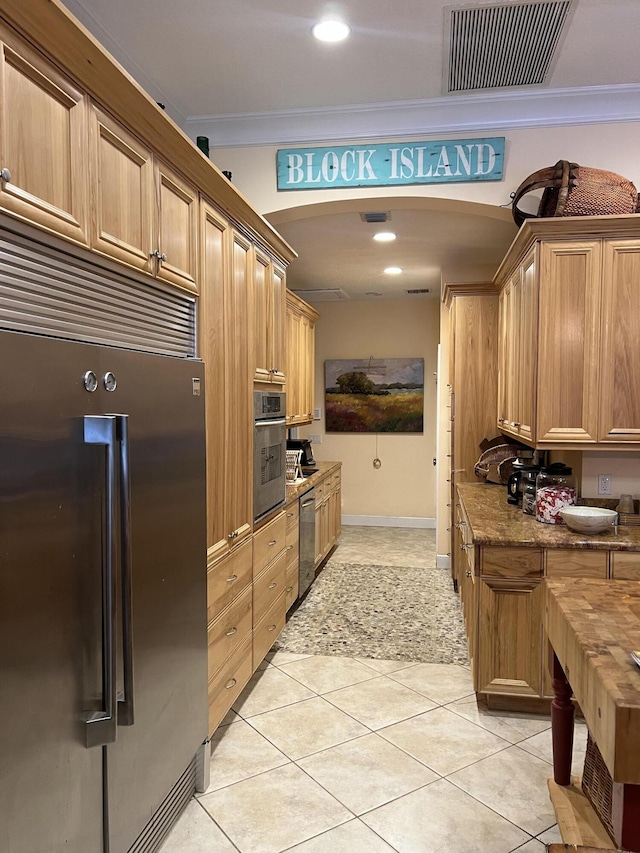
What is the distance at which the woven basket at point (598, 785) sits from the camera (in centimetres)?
189

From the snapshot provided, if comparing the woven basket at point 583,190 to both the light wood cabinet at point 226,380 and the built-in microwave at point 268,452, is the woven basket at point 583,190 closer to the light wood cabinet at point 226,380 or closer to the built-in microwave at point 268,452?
the light wood cabinet at point 226,380

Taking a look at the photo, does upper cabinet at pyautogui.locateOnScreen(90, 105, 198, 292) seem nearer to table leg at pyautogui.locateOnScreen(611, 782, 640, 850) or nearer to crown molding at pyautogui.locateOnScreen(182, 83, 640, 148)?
crown molding at pyautogui.locateOnScreen(182, 83, 640, 148)

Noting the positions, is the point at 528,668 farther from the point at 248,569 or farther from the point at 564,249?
the point at 564,249

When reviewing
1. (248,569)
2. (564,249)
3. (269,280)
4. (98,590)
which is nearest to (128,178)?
(98,590)

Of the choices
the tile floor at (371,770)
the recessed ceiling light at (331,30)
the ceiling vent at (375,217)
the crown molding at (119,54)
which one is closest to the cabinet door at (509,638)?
the tile floor at (371,770)

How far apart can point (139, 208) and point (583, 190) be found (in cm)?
211

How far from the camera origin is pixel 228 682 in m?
2.62

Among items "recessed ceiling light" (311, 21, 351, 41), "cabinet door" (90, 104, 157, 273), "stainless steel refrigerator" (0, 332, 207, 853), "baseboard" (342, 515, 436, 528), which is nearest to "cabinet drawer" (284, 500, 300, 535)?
"stainless steel refrigerator" (0, 332, 207, 853)

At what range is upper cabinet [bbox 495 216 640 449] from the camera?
2.88 meters

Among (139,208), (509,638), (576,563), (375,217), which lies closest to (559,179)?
(375,217)

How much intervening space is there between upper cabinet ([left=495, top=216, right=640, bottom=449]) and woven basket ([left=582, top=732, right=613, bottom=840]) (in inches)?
55.3

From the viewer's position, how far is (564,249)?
9.53 ft

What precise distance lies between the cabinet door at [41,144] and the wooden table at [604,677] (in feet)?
5.54

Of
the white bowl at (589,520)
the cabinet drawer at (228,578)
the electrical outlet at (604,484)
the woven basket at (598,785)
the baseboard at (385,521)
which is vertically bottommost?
the baseboard at (385,521)
